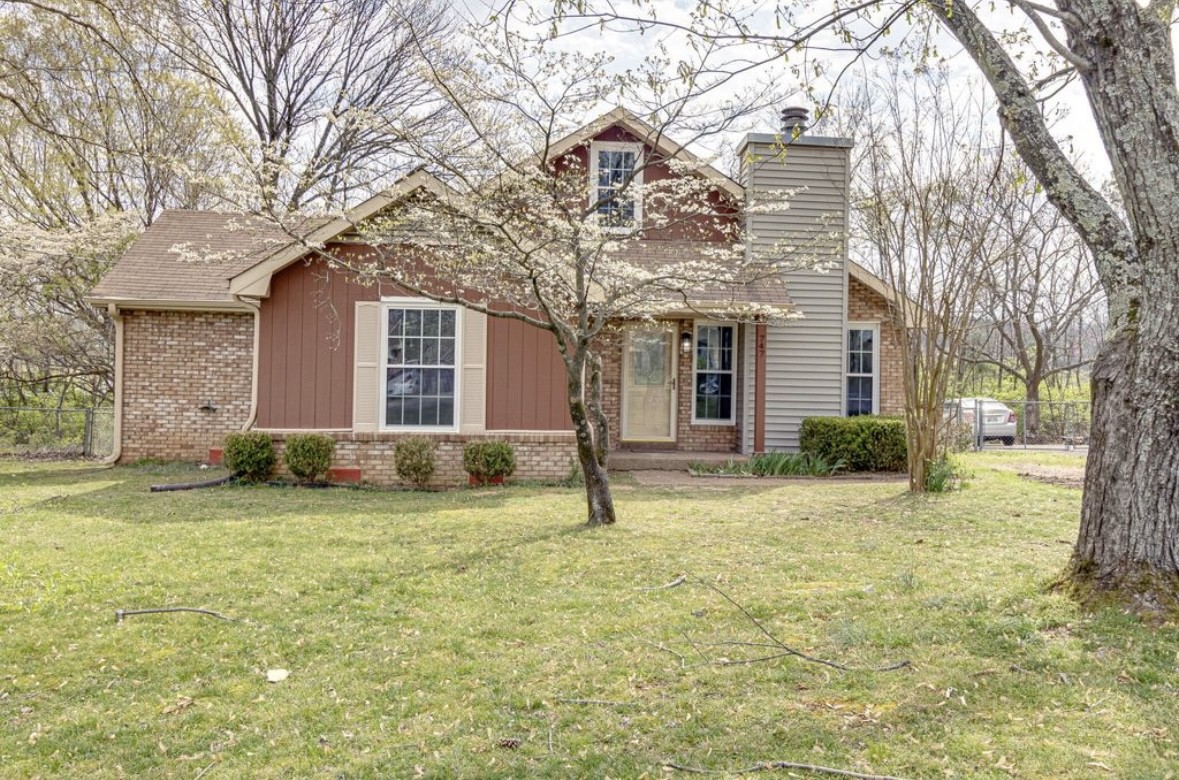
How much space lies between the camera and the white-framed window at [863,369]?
13281 mm

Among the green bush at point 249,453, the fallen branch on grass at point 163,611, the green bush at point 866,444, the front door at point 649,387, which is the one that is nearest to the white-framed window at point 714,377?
the front door at point 649,387

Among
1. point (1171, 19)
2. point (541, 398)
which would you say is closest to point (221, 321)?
point (541, 398)

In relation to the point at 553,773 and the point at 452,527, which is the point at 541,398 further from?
the point at 553,773

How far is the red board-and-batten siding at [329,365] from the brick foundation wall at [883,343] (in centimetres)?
576

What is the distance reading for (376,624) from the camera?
4.42 meters

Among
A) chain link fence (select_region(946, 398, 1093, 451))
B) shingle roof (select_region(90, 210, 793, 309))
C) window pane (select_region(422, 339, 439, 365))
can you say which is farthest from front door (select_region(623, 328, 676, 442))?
chain link fence (select_region(946, 398, 1093, 451))

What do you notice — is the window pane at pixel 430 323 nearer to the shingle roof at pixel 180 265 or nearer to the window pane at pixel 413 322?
Answer: the window pane at pixel 413 322

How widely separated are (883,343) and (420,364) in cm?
780

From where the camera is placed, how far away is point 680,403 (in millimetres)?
12938

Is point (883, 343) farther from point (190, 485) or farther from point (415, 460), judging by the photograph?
point (190, 485)

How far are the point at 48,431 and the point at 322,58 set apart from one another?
33.1 ft

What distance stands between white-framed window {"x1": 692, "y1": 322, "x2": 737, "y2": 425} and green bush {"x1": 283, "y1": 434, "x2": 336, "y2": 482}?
5.91m

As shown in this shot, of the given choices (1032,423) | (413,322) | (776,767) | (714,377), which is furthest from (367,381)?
(1032,423)

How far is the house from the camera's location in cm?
1050
